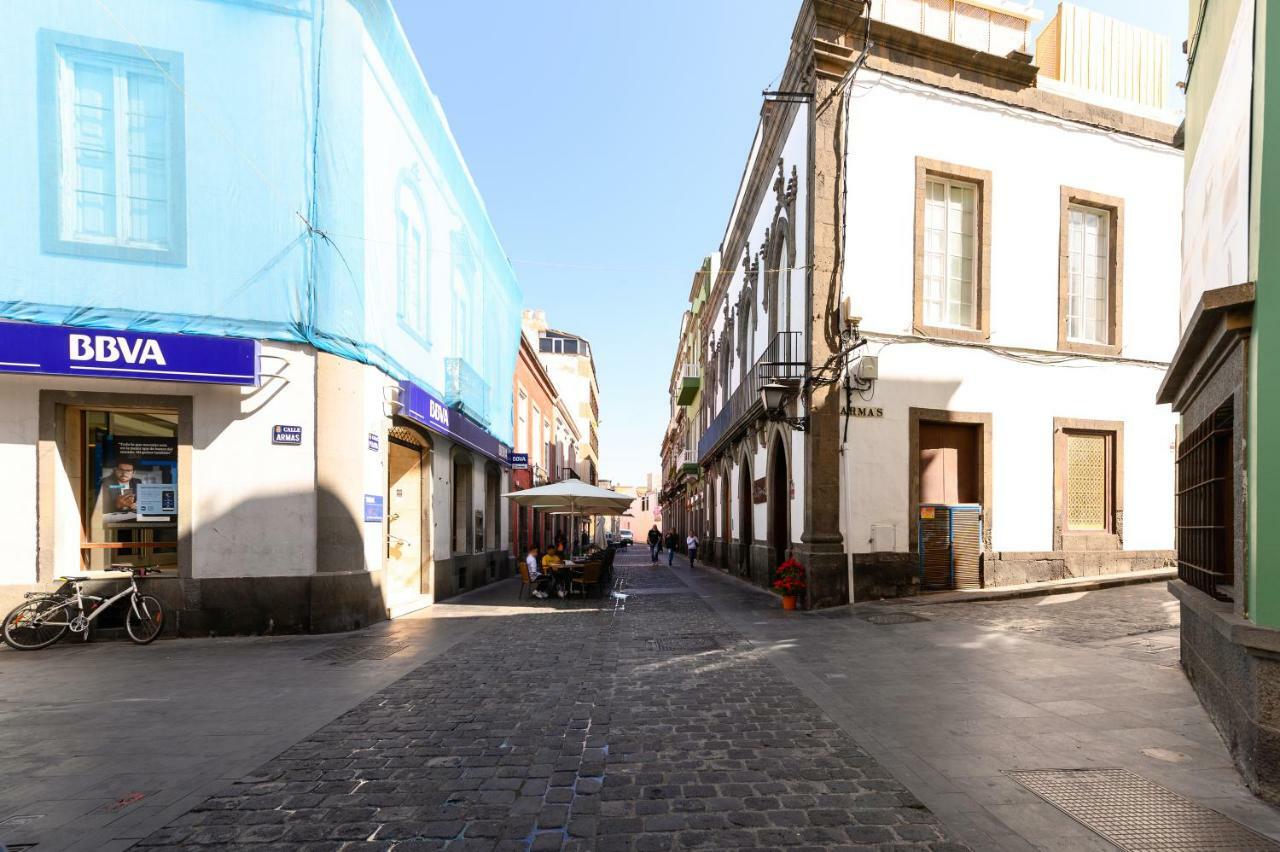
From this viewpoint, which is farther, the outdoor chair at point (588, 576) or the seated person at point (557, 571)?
the seated person at point (557, 571)

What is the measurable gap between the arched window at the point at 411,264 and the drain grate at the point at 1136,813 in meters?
11.4

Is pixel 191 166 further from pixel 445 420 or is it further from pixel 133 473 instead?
pixel 445 420

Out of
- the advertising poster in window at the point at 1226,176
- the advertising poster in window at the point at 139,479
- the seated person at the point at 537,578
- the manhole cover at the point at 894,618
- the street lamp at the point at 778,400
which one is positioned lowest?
the seated person at the point at 537,578

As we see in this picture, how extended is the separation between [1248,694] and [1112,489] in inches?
436

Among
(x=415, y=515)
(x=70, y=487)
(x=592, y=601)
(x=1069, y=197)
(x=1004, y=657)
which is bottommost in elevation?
(x=592, y=601)

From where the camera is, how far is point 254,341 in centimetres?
909

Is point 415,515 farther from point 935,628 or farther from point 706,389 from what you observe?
point 706,389

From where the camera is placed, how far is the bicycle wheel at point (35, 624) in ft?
27.7

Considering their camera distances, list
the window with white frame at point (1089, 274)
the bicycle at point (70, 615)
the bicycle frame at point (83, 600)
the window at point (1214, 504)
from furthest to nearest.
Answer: the window with white frame at point (1089, 274)
the bicycle frame at point (83, 600)
the bicycle at point (70, 615)
the window at point (1214, 504)

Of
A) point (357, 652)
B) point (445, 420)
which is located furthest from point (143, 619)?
point (445, 420)

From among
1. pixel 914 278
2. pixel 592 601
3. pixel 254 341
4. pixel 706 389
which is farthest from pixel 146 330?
pixel 706 389

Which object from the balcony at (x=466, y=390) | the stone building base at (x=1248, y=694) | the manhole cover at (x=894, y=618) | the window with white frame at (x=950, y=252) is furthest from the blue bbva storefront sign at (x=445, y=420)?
the stone building base at (x=1248, y=694)

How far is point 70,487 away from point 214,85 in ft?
19.8

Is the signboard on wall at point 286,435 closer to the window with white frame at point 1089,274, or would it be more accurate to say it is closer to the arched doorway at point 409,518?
the arched doorway at point 409,518
